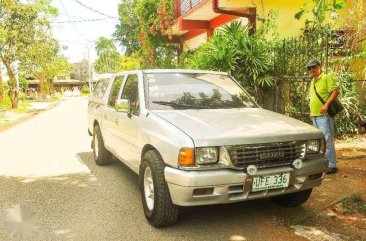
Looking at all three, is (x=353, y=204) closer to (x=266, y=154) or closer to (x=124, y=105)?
(x=266, y=154)

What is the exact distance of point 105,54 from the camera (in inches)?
3469

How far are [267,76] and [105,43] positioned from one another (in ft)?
271

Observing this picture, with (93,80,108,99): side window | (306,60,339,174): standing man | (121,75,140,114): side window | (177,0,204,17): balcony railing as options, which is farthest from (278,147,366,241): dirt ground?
(177,0,204,17): balcony railing

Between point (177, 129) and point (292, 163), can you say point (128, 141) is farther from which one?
point (292, 163)

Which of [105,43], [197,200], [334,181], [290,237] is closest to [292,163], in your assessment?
[290,237]

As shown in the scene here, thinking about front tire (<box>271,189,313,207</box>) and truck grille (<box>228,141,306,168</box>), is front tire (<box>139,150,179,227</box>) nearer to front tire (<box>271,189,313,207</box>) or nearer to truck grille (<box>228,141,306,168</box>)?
truck grille (<box>228,141,306,168</box>)

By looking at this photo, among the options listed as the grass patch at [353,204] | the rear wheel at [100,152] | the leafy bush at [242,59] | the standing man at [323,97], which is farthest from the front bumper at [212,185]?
the leafy bush at [242,59]

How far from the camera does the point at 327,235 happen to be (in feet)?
12.5

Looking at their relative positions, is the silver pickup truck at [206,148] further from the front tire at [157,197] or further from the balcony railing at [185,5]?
the balcony railing at [185,5]

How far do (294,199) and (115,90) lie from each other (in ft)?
10.9

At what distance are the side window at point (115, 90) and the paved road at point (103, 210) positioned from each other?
1255mm

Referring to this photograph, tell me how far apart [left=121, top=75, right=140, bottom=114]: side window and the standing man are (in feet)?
8.65

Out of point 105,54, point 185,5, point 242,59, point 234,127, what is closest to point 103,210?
point 234,127

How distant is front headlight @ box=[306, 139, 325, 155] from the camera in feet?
13.3
